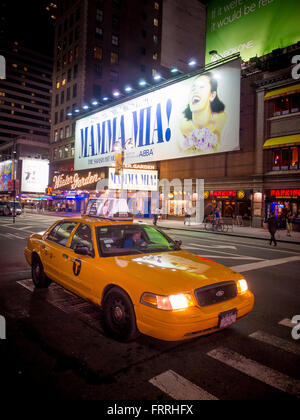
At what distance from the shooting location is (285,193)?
2542 centimetres

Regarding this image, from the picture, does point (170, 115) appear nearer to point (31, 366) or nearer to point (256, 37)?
point (256, 37)

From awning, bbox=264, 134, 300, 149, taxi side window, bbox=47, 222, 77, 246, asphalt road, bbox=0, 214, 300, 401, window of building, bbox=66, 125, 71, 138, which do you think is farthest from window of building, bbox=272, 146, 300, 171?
window of building, bbox=66, 125, 71, 138

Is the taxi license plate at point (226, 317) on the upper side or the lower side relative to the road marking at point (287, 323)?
upper

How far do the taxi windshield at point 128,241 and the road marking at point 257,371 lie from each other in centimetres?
202

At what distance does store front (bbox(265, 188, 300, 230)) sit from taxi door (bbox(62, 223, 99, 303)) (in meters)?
23.5

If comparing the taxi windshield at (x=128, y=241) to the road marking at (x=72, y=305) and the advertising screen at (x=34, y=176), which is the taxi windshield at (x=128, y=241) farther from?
the advertising screen at (x=34, y=176)

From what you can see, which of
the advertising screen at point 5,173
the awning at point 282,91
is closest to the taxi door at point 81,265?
the awning at point 282,91

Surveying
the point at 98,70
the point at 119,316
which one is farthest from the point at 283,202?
the point at 98,70

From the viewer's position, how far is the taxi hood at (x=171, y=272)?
3.68 meters

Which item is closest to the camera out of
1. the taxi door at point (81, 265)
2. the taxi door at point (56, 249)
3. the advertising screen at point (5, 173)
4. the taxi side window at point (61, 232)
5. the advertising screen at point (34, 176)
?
the taxi door at point (81, 265)

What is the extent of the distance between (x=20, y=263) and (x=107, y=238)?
536cm

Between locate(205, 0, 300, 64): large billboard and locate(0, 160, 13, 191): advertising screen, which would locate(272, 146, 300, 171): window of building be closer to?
locate(205, 0, 300, 64): large billboard

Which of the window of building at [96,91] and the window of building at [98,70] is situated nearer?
the window of building at [96,91]

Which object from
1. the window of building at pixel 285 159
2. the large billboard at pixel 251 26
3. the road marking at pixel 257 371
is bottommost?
the road marking at pixel 257 371
